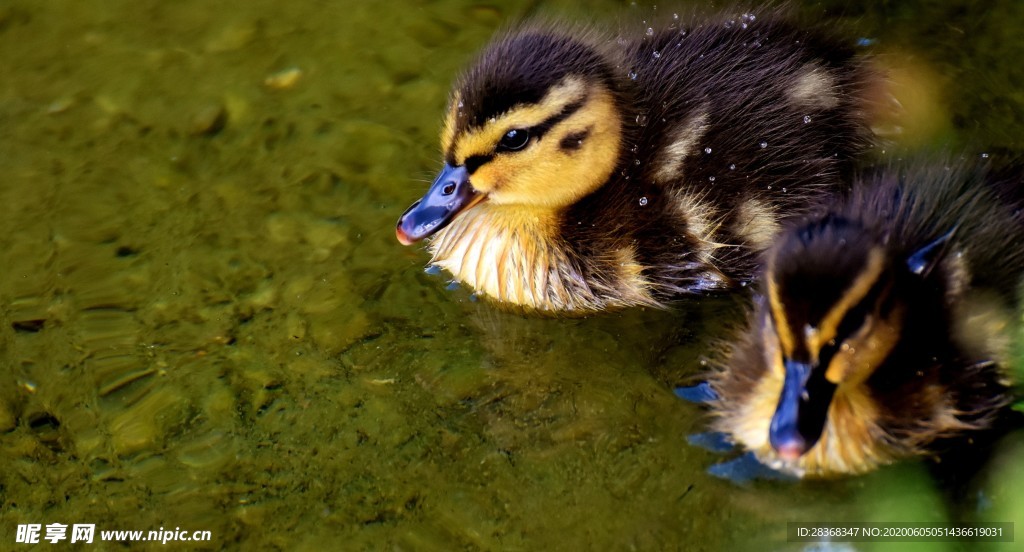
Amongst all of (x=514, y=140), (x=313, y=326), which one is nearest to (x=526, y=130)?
(x=514, y=140)

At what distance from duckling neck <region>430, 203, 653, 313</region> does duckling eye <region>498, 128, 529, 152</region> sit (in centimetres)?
24

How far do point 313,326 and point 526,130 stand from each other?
0.70m

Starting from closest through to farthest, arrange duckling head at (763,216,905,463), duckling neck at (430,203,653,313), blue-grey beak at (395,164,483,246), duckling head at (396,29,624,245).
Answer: duckling head at (763,216,905,463) < duckling head at (396,29,624,245) < blue-grey beak at (395,164,483,246) < duckling neck at (430,203,653,313)

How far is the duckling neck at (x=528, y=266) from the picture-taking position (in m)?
2.82

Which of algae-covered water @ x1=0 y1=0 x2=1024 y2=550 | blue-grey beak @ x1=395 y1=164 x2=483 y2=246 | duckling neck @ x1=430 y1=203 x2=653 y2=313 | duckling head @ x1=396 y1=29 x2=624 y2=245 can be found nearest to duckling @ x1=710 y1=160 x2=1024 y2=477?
algae-covered water @ x1=0 y1=0 x2=1024 y2=550

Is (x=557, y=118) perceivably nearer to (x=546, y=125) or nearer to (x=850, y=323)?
(x=546, y=125)

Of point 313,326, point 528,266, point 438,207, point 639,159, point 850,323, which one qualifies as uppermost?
point 850,323

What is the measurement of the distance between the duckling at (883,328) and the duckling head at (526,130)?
1.88ft

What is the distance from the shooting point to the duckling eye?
264 cm

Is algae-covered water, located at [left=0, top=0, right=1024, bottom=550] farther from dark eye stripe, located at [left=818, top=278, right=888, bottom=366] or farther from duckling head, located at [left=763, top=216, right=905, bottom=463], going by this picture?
dark eye stripe, located at [left=818, top=278, right=888, bottom=366]

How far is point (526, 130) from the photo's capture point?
8.70ft

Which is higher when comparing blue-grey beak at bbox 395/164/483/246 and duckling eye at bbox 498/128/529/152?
duckling eye at bbox 498/128/529/152

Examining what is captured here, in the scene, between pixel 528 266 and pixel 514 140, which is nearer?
pixel 514 140

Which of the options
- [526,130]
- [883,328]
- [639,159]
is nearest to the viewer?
[883,328]
